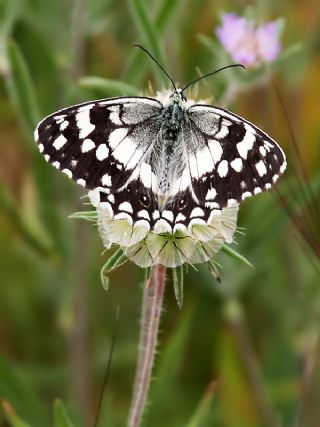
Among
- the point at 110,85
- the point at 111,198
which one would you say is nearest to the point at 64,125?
the point at 111,198

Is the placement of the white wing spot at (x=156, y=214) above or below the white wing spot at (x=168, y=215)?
above

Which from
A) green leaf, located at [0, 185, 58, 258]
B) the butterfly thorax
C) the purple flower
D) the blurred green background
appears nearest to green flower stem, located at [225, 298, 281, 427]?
the blurred green background

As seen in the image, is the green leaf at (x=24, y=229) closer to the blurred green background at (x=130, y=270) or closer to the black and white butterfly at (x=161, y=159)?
the blurred green background at (x=130, y=270)

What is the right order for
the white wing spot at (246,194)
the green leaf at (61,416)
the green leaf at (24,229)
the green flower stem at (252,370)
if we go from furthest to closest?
Answer: the green flower stem at (252,370) → the green leaf at (24,229) → the green leaf at (61,416) → the white wing spot at (246,194)

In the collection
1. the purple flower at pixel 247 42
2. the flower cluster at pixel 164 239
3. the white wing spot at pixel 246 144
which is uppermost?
the purple flower at pixel 247 42

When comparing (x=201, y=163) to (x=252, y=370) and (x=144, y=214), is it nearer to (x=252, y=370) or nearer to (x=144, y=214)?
(x=144, y=214)

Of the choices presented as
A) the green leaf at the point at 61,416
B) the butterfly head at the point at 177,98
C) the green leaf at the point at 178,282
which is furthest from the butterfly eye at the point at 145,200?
the green leaf at the point at 61,416

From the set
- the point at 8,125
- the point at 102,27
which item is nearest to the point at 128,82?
the point at 102,27

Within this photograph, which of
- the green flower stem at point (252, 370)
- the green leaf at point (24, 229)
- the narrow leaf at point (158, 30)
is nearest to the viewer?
the narrow leaf at point (158, 30)
